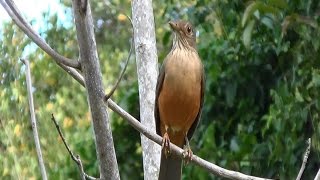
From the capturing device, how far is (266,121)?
231 inches

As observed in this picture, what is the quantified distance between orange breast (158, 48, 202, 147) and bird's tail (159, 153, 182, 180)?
0.40 metres

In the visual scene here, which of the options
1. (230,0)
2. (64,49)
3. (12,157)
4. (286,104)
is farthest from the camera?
(64,49)

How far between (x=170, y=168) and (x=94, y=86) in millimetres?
1636

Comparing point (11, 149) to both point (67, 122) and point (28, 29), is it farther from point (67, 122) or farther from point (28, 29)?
point (28, 29)

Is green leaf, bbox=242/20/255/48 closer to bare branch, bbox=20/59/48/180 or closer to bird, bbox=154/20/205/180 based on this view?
bird, bbox=154/20/205/180

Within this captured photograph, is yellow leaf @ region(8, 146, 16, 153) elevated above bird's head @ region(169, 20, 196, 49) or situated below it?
below

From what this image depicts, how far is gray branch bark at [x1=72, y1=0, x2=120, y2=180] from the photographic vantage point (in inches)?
110

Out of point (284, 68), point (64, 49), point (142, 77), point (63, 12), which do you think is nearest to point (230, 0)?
point (284, 68)

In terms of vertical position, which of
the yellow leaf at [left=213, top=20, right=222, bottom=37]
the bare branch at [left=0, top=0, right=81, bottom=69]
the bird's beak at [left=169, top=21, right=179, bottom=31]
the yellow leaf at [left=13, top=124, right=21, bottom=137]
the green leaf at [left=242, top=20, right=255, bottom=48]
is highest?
the bare branch at [left=0, top=0, right=81, bottom=69]

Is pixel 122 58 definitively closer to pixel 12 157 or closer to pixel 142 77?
pixel 12 157

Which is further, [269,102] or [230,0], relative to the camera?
[269,102]

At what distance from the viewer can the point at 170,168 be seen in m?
4.44

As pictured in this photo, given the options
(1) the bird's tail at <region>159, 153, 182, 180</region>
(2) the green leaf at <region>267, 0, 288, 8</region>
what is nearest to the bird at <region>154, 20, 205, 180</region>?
(1) the bird's tail at <region>159, 153, 182, 180</region>

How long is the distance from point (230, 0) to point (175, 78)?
106cm
